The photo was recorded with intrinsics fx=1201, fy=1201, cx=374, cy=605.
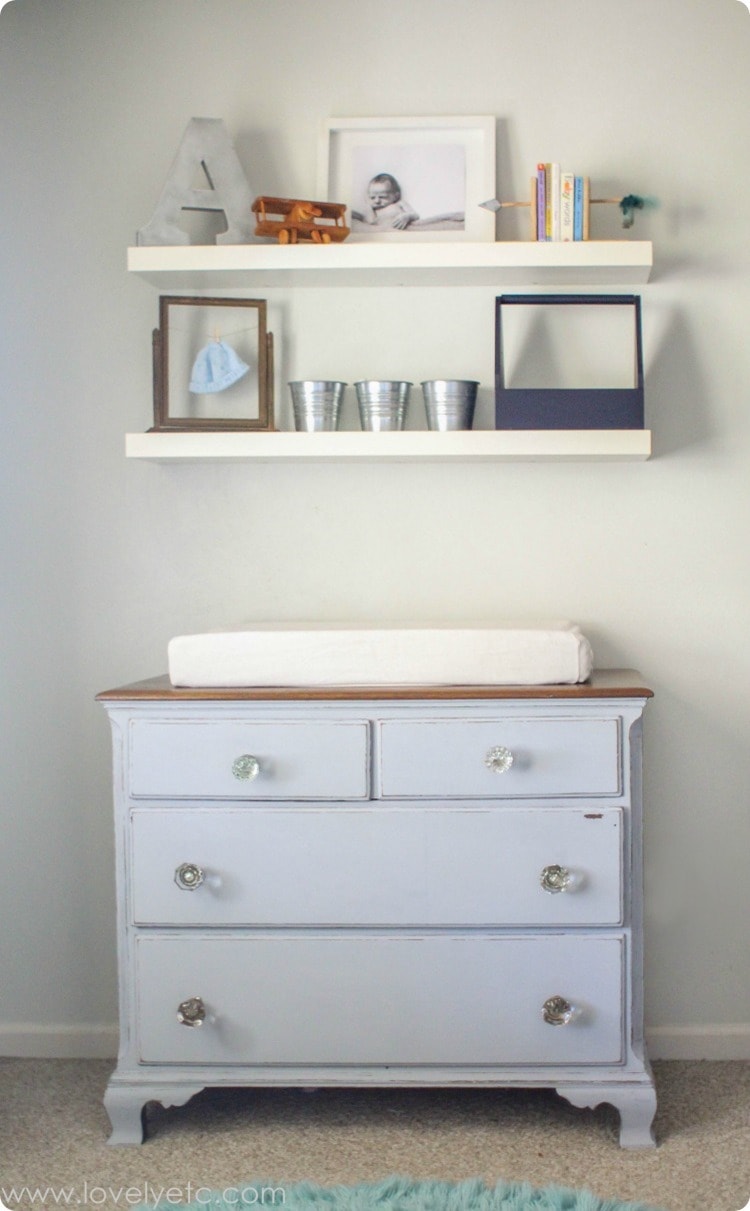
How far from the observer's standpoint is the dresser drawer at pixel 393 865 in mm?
2117

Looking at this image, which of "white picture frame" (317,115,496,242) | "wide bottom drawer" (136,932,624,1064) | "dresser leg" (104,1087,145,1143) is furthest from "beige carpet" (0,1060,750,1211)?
"white picture frame" (317,115,496,242)

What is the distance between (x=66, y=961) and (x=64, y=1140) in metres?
0.52

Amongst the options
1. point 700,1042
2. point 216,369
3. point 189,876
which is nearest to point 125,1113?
point 189,876

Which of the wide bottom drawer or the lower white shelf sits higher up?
the lower white shelf

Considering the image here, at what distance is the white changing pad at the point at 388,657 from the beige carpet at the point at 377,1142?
82 cm

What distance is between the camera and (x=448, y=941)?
213cm

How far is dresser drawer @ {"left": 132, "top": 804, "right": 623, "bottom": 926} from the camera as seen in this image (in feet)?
6.95

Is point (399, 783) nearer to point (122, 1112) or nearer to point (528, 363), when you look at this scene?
point (122, 1112)

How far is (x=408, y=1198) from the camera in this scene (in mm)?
1922

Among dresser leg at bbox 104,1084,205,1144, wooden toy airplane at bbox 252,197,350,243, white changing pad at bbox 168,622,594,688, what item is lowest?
dresser leg at bbox 104,1084,205,1144

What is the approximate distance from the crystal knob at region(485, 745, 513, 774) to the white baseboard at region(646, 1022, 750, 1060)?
2.85 ft

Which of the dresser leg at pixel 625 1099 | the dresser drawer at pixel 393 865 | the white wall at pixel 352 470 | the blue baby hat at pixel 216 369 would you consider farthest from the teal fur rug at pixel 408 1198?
the blue baby hat at pixel 216 369

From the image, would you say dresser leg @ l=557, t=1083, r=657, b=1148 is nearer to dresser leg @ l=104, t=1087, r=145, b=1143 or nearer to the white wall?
the white wall

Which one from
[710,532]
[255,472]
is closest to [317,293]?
[255,472]
